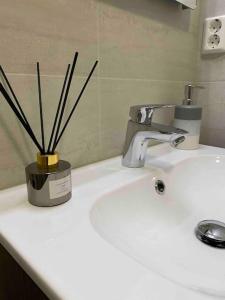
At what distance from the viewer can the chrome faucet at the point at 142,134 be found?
52 cm

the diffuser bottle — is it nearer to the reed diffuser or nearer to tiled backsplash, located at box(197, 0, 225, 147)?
the reed diffuser

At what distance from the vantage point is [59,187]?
0.39 metres

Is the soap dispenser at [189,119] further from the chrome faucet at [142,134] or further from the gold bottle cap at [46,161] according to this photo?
the gold bottle cap at [46,161]

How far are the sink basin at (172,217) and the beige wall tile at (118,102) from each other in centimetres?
11

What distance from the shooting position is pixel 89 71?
533 mm

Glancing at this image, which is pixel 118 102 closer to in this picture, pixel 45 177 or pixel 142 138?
pixel 142 138

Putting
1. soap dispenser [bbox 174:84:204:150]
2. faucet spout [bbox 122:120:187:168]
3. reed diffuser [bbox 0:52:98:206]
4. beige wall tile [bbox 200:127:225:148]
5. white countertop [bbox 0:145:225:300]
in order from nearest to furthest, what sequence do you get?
white countertop [bbox 0:145:225:300] < reed diffuser [bbox 0:52:98:206] < faucet spout [bbox 122:120:187:168] < soap dispenser [bbox 174:84:204:150] < beige wall tile [bbox 200:127:225:148]

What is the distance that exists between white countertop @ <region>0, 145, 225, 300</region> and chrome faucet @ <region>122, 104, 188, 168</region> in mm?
151

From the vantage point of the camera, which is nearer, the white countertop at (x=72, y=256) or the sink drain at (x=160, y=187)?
the white countertop at (x=72, y=256)

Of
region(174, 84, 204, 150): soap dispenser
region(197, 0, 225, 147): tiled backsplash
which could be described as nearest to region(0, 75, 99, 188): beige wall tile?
region(174, 84, 204, 150): soap dispenser

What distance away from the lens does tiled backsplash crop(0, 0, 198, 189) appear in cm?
43

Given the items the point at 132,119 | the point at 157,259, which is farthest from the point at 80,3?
the point at 157,259

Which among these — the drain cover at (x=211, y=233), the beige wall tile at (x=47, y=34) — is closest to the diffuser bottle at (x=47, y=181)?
the beige wall tile at (x=47, y=34)

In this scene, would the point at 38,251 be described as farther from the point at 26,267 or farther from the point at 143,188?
the point at 143,188
